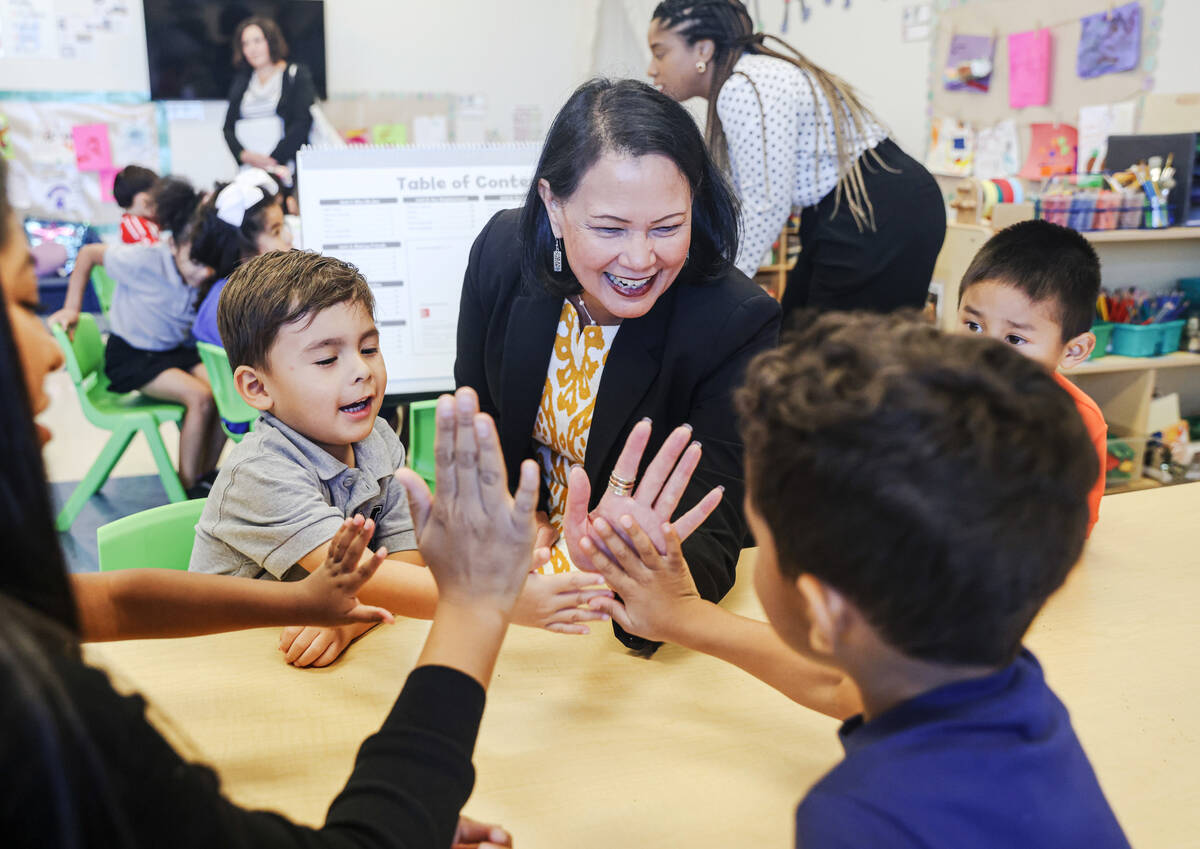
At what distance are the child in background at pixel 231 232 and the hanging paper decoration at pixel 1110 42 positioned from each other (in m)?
2.95

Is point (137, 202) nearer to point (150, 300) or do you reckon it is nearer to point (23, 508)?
point (150, 300)

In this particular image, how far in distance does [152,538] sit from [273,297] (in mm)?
380

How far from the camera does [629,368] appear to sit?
150 cm

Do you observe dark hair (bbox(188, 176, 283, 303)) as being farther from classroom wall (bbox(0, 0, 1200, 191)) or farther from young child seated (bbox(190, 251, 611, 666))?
classroom wall (bbox(0, 0, 1200, 191))

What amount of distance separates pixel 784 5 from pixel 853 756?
5462 mm

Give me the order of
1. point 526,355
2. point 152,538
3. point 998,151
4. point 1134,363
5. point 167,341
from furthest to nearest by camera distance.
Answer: point 998,151, point 167,341, point 1134,363, point 526,355, point 152,538

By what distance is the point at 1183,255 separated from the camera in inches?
122

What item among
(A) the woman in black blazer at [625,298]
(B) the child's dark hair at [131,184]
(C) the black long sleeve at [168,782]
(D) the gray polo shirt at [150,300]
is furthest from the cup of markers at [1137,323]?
(B) the child's dark hair at [131,184]

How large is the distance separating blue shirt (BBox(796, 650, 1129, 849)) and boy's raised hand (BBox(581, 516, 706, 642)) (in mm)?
390

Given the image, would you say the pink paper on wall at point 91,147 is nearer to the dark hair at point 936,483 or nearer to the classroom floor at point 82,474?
the classroom floor at point 82,474

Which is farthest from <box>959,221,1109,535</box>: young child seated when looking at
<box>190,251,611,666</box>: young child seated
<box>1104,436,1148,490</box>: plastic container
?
<box>1104,436,1148,490</box>: plastic container

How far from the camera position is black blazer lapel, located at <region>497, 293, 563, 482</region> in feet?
5.22

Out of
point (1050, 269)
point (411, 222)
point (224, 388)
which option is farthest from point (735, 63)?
point (224, 388)

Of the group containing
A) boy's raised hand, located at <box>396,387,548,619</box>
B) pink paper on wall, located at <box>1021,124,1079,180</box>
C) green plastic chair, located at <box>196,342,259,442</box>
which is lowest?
green plastic chair, located at <box>196,342,259,442</box>
